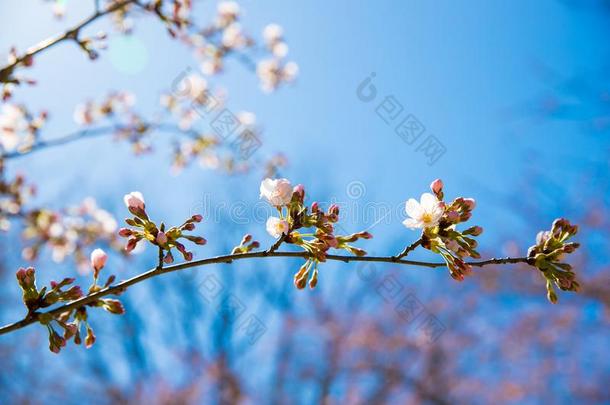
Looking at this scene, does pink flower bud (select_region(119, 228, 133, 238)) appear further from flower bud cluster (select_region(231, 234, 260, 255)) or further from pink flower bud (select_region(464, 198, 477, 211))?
pink flower bud (select_region(464, 198, 477, 211))

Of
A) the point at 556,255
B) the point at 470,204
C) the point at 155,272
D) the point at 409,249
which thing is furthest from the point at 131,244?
the point at 556,255

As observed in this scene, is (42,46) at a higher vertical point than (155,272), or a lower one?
higher

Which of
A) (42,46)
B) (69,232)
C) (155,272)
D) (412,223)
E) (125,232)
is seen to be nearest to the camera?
(155,272)

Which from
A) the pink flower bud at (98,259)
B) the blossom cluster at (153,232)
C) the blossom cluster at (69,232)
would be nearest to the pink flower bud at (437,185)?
the blossom cluster at (153,232)

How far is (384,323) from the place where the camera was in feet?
39.0

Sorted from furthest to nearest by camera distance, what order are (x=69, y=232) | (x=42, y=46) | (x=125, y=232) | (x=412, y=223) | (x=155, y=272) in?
(x=69, y=232) → (x=42, y=46) → (x=412, y=223) → (x=125, y=232) → (x=155, y=272)

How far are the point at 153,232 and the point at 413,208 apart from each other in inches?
31.2

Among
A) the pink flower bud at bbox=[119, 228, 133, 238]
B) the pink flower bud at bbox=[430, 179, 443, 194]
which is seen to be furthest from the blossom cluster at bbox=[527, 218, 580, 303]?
the pink flower bud at bbox=[119, 228, 133, 238]

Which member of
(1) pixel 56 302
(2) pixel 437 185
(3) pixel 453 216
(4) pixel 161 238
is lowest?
(1) pixel 56 302

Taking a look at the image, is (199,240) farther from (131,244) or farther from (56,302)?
(56,302)

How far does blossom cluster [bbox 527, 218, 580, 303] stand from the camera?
55.7 inches

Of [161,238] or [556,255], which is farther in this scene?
[556,255]

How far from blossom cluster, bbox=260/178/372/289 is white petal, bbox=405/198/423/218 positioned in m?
0.21

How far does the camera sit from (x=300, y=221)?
1.40 meters
